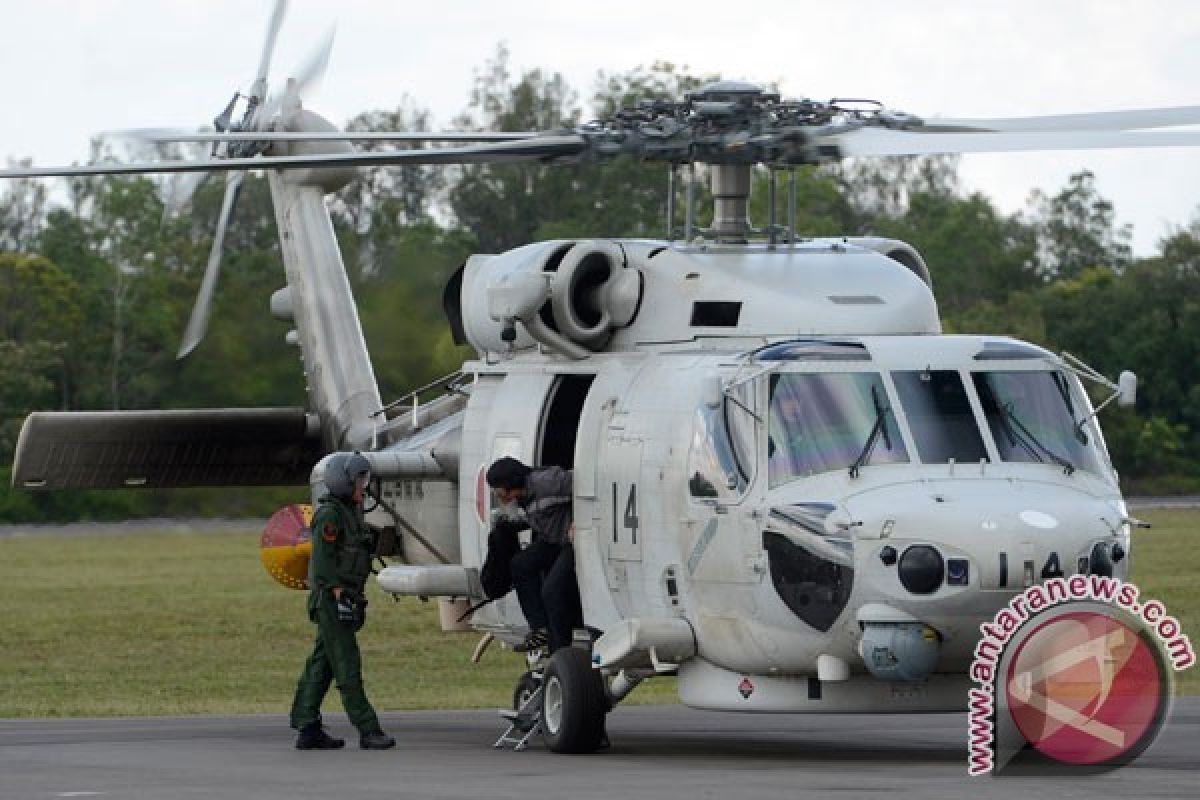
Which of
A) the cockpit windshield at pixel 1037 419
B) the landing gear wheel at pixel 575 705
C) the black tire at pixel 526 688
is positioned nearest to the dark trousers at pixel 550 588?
the black tire at pixel 526 688

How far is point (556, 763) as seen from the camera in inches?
616

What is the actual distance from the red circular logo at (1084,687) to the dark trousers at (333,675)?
449 centimetres

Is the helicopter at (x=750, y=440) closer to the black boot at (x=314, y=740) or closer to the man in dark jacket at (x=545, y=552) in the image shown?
the man in dark jacket at (x=545, y=552)

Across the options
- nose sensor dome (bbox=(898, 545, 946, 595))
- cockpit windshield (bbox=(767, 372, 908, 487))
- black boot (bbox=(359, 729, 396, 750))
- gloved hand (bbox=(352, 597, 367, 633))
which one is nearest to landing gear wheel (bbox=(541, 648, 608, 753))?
black boot (bbox=(359, 729, 396, 750))

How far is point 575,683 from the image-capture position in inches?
641

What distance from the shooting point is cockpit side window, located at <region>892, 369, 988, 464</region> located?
15.0m

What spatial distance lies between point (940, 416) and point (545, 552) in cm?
315

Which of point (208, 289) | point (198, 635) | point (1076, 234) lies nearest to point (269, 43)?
point (208, 289)

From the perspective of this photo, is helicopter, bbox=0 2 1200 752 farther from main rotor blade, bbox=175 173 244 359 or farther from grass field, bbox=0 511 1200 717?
grass field, bbox=0 511 1200 717

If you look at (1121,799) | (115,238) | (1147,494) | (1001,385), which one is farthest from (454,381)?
(115,238)

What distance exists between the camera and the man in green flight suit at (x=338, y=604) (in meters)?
16.9

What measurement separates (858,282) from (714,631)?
2.46m

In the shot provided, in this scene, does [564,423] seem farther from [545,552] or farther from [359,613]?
[359,613]

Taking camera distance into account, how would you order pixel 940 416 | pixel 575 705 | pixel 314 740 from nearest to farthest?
pixel 940 416 < pixel 575 705 < pixel 314 740
